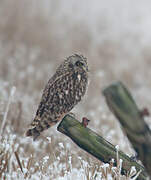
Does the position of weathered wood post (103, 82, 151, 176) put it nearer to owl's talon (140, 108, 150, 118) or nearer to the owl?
owl's talon (140, 108, 150, 118)

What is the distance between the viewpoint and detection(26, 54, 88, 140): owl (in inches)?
91.9

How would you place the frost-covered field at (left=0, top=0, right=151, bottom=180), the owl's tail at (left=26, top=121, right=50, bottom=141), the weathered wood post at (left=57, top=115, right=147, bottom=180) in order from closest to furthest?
the weathered wood post at (left=57, top=115, right=147, bottom=180) → the owl's tail at (left=26, top=121, right=50, bottom=141) → the frost-covered field at (left=0, top=0, right=151, bottom=180)

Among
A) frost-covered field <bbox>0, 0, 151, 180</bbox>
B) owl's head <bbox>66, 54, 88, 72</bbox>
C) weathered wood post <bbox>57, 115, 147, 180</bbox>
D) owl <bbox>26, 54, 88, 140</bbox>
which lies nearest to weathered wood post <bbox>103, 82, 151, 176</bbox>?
weathered wood post <bbox>57, 115, 147, 180</bbox>

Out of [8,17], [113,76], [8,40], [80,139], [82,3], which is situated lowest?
[80,139]

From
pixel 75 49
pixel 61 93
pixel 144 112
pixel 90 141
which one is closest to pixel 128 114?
pixel 144 112

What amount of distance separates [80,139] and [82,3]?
29.2 feet

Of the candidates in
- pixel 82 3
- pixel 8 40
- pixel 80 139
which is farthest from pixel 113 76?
pixel 80 139

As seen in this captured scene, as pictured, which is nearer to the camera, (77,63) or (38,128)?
(38,128)

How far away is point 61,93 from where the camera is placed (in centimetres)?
238

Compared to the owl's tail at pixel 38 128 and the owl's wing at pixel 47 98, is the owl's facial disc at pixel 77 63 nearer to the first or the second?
the owl's wing at pixel 47 98

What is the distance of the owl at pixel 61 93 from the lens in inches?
91.9

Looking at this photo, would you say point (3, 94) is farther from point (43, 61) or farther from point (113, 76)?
point (113, 76)

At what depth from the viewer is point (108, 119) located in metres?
5.33

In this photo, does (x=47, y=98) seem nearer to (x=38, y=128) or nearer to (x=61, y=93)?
(x=61, y=93)
